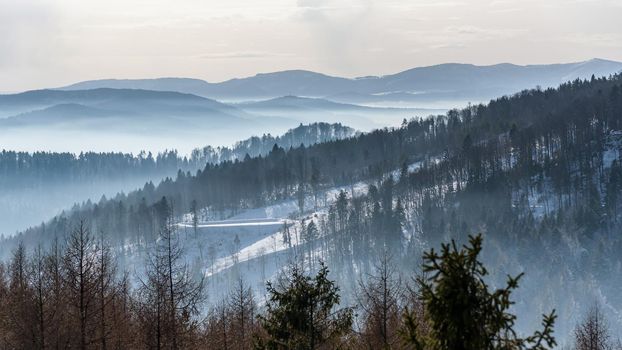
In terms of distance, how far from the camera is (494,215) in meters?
140

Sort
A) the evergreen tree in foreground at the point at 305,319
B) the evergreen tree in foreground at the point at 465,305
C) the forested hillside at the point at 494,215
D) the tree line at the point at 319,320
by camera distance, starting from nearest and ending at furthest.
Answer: the evergreen tree in foreground at the point at 465,305
the tree line at the point at 319,320
the evergreen tree in foreground at the point at 305,319
the forested hillside at the point at 494,215

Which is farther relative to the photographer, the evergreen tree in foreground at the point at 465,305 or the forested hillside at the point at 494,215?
the forested hillside at the point at 494,215

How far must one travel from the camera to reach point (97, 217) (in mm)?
195250

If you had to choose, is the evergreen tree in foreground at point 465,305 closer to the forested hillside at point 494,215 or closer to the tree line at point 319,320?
the tree line at point 319,320

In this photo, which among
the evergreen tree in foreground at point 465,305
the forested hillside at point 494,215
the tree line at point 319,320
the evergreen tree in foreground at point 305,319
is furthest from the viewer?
the forested hillside at point 494,215

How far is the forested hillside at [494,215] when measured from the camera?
121125 mm

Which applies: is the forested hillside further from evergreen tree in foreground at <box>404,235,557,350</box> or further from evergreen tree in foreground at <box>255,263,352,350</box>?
evergreen tree in foreground at <box>404,235,557,350</box>

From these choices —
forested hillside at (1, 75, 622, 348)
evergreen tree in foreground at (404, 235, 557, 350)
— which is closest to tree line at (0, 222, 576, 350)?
evergreen tree in foreground at (404, 235, 557, 350)

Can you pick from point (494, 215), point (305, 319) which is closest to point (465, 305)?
point (305, 319)

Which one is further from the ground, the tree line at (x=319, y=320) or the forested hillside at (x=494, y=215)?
the tree line at (x=319, y=320)

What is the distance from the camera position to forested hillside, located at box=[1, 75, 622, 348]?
12112 centimetres

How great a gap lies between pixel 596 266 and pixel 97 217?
117 m

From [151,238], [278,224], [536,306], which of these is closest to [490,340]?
[536,306]

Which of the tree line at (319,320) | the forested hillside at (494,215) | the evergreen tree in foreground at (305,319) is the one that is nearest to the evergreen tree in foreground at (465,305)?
the tree line at (319,320)
